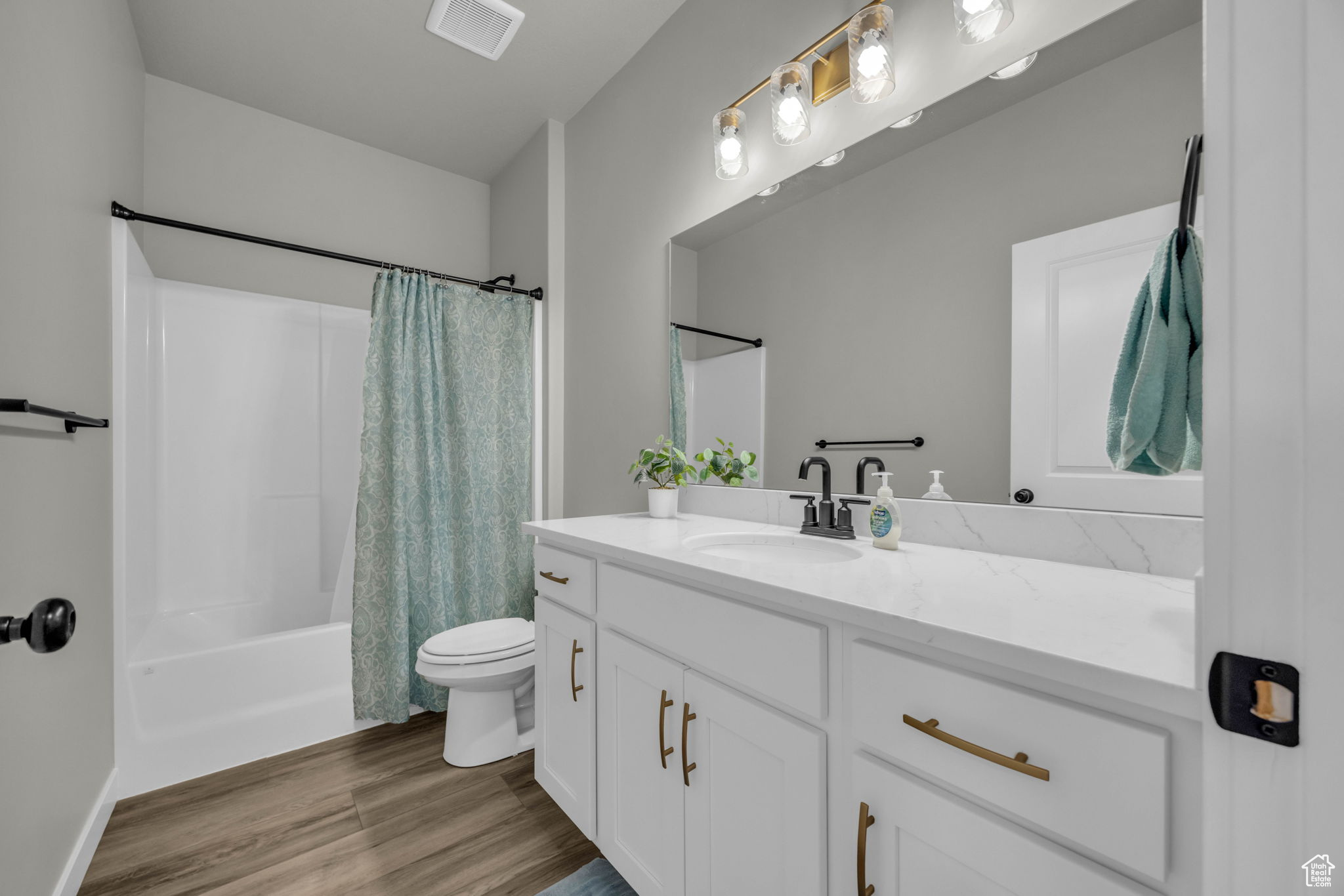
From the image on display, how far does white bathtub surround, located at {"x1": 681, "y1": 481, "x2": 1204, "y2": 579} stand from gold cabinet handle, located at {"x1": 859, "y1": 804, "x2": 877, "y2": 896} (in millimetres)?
599

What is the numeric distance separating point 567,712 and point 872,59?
1.75 m

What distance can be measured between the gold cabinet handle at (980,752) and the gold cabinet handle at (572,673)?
871 millimetres

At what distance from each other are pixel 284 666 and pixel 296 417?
1.27 meters

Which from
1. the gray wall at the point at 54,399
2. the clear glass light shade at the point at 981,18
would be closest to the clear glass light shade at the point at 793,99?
the clear glass light shade at the point at 981,18

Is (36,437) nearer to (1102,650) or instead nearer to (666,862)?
(666,862)

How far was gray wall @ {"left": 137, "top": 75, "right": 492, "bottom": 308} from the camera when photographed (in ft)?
7.50

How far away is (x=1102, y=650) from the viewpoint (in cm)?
56

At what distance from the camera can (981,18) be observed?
3.53 feet

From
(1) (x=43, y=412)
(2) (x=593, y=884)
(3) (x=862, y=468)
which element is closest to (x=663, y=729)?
(2) (x=593, y=884)

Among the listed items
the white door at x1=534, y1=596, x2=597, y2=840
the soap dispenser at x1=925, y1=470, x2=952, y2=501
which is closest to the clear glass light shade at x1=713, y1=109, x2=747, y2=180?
the soap dispenser at x1=925, y1=470, x2=952, y2=501

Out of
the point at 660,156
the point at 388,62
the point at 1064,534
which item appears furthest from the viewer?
the point at 388,62

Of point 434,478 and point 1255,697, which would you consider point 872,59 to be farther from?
point 434,478

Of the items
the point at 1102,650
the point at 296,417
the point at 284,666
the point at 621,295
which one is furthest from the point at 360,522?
the point at 1102,650

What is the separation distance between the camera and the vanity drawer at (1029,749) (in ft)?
1.66
